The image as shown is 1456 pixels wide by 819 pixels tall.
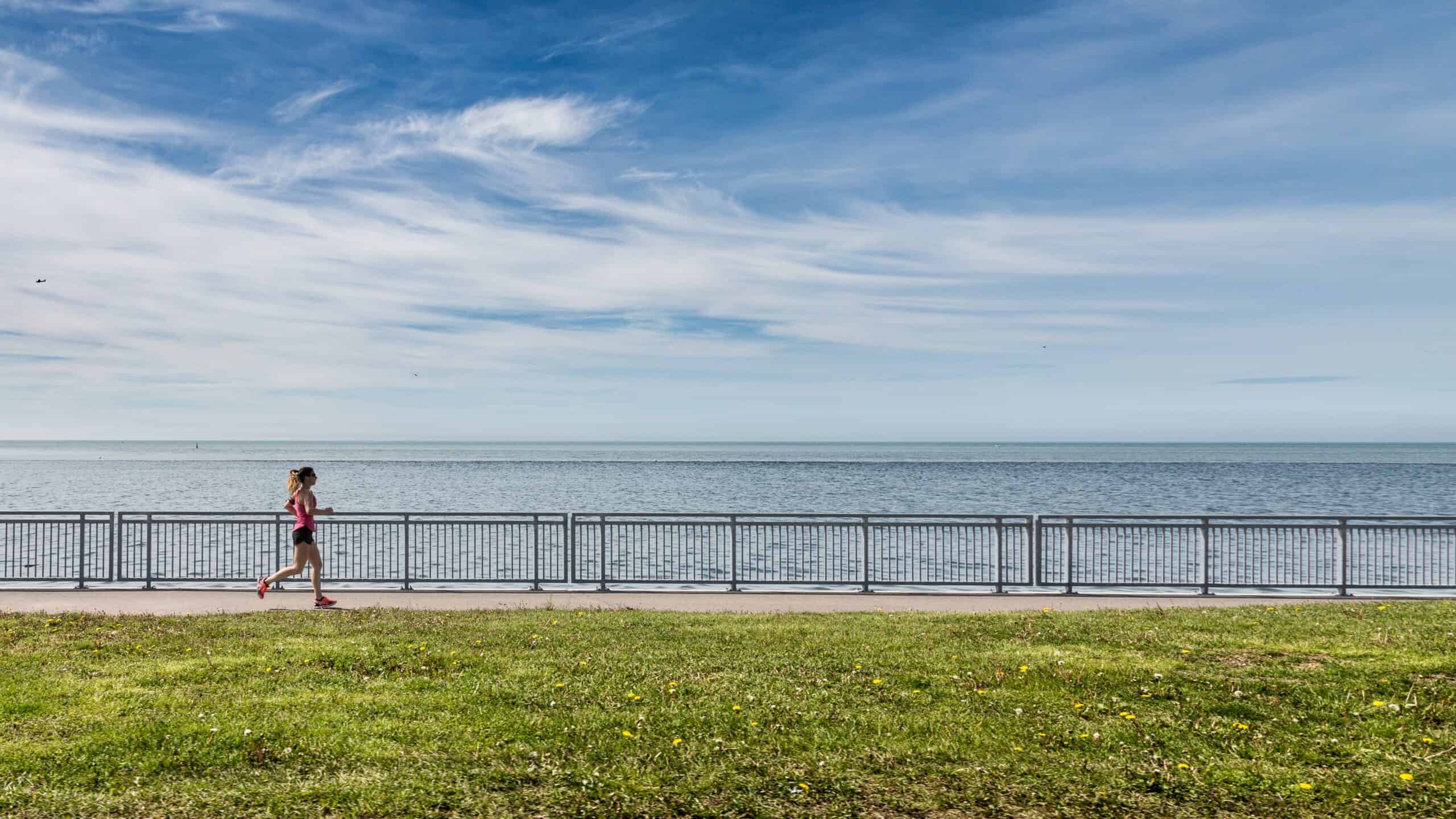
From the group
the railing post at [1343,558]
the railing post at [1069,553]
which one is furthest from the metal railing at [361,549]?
the railing post at [1343,558]

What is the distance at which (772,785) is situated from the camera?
18.9 feet

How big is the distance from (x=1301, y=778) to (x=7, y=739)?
782 centimetres

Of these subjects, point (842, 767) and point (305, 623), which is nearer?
point (842, 767)

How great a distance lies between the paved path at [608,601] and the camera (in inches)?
510

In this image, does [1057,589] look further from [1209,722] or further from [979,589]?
[1209,722]

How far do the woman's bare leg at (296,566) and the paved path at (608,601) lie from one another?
362 mm

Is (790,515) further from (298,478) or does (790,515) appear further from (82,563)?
(82,563)

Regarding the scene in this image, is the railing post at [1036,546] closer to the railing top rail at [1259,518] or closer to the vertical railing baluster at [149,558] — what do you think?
the railing top rail at [1259,518]

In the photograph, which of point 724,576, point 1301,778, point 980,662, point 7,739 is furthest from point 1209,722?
point 724,576

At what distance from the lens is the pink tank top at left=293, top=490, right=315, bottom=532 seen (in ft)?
42.9

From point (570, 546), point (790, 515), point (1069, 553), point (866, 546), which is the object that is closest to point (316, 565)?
point (570, 546)

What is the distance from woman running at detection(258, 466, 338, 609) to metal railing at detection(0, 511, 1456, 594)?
1112mm

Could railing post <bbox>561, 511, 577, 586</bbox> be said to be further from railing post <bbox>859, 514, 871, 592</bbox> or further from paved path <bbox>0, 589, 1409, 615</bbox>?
railing post <bbox>859, 514, 871, 592</bbox>

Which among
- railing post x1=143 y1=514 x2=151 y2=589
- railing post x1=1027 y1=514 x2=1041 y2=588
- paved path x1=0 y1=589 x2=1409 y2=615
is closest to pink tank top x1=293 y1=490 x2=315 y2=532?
paved path x1=0 y1=589 x2=1409 y2=615
